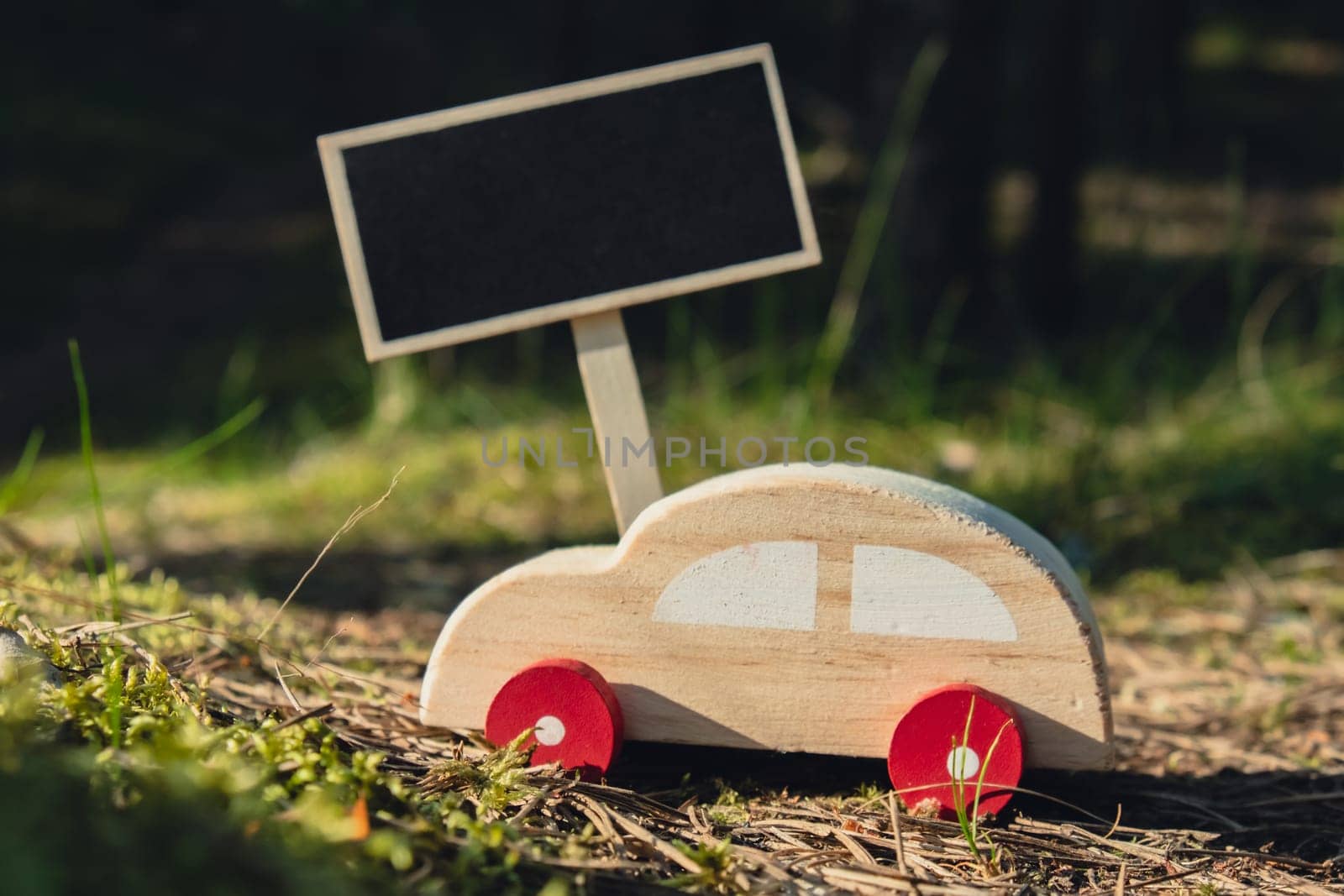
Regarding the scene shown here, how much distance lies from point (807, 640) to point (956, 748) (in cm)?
21

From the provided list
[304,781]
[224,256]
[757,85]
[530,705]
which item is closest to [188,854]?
[304,781]

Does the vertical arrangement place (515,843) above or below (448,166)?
below

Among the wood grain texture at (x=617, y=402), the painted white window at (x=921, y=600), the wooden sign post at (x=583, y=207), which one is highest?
the wooden sign post at (x=583, y=207)

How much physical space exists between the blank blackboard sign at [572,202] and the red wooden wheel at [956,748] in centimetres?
60

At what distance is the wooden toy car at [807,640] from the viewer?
4.29ft

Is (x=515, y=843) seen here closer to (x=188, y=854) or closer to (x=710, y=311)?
(x=188, y=854)

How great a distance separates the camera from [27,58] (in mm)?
9477

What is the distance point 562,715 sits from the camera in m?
1.36

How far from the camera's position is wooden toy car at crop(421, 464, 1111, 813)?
1.31 metres

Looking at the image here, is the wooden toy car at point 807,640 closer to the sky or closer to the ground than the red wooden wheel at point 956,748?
closer to the sky

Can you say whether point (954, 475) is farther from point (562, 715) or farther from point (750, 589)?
point (562, 715)

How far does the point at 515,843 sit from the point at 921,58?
9.95ft

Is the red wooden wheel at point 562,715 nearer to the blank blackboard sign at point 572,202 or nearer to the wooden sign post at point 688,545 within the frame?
the wooden sign post at point 688,545

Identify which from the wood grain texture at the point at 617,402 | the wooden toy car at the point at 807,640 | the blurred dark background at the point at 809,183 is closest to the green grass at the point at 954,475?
the blurred dark background at the point at 809,183
